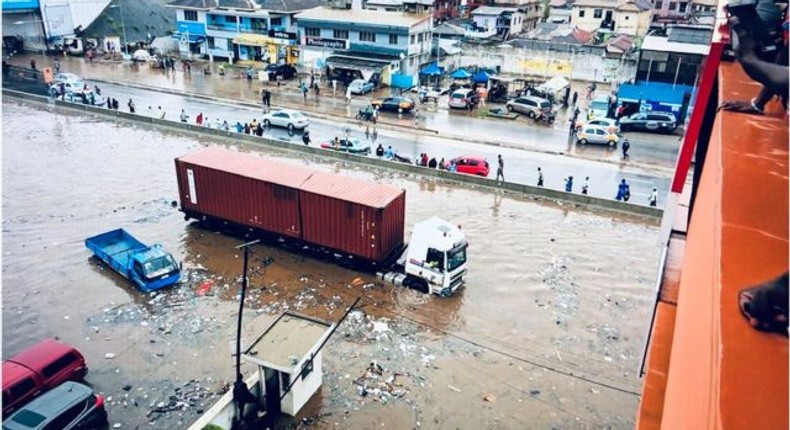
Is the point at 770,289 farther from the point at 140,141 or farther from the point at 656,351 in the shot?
the point at 140,141

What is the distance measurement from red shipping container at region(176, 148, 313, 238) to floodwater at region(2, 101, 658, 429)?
1047mm

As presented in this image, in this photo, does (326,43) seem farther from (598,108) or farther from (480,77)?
(598,108)

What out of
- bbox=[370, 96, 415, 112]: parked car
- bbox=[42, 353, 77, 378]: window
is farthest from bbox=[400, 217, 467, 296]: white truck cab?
bbox=[370, 96, 415, 112]: parked car

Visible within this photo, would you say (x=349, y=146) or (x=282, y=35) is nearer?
(x=349, y=146)

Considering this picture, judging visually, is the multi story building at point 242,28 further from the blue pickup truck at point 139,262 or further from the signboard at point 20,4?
the blue pickup truck at point 139,262

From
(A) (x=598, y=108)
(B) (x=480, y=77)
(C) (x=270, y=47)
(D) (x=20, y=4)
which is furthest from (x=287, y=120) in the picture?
(D) (x=20, y=4)

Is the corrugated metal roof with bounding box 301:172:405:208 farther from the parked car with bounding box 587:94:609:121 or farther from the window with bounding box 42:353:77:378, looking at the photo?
the parked car with bounding box 587:94:609:121

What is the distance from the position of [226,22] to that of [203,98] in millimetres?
12646

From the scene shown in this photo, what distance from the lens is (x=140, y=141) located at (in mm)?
29000

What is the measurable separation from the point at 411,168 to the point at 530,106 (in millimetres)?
13635

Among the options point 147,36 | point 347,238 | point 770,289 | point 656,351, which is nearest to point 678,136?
point 347,238

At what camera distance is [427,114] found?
36.0m

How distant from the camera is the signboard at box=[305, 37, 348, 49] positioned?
43.1 m

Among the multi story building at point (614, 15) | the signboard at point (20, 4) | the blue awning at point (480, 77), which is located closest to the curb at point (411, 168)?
the blue awning at point (480, 77)
